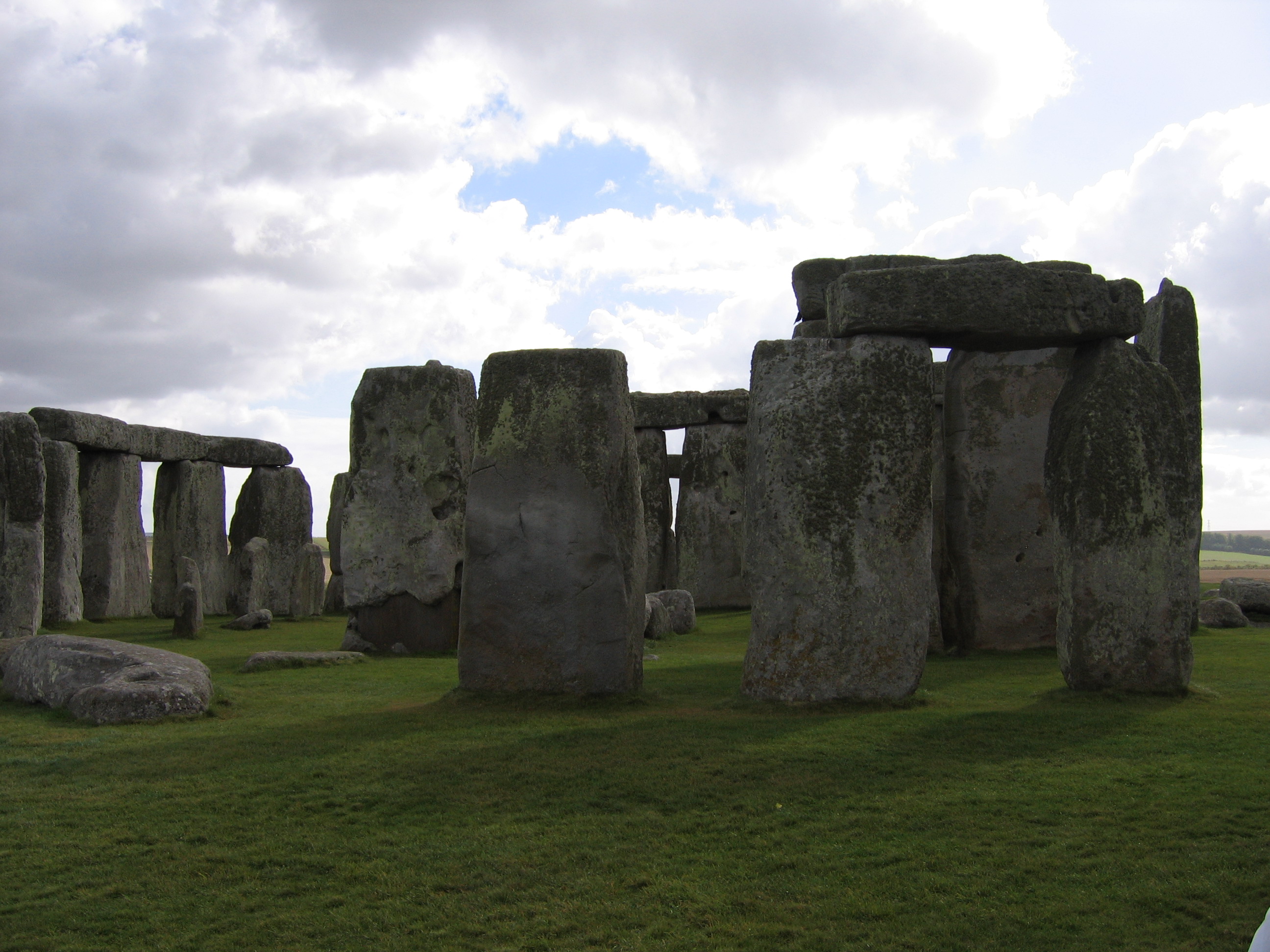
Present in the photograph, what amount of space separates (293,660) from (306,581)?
6.55 metres

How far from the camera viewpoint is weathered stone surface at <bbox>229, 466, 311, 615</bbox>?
18.1 meters

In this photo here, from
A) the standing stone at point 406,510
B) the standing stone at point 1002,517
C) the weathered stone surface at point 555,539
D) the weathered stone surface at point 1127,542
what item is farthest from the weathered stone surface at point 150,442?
the weathered stone surface at point 1127,542

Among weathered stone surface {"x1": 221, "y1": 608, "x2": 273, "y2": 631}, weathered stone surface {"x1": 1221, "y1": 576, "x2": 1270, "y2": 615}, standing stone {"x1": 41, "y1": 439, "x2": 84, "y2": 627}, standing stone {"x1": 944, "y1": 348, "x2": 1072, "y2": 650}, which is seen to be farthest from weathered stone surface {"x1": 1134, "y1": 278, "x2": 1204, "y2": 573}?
standing stone {"x1": 41, "y1": 439, "x2": 84, "y2": 627}

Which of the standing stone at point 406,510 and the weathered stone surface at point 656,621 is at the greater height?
the standing stone at point 406,510

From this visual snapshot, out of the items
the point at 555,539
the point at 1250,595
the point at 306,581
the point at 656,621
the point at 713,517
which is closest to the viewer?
the point at 555,539

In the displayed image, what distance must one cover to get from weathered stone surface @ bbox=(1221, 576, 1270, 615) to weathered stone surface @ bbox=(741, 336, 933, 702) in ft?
26.5

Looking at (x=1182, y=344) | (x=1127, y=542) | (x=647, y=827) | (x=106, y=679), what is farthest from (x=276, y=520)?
(x=647, y=827)

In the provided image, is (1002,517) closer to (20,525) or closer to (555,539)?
(555,539)

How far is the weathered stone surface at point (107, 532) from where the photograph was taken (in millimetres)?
16203

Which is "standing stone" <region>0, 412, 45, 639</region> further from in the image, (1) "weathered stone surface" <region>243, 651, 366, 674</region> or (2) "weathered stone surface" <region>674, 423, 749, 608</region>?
(2) "weathered stone surface" <region>674, 423, 749, 608</region>

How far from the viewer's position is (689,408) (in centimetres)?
1825

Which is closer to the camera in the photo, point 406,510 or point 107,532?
point 406,510

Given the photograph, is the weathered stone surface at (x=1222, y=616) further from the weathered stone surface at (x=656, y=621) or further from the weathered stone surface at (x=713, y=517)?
the weathered stone surface at (x=713, y=517)

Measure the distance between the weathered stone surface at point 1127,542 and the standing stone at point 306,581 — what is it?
37.0 ft
